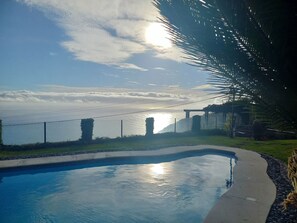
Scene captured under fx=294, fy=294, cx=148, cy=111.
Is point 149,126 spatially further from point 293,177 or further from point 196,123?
point 293,177

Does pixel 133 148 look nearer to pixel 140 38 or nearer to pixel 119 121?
pixel 119 121

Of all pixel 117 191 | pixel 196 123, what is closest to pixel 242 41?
pixel 117 191

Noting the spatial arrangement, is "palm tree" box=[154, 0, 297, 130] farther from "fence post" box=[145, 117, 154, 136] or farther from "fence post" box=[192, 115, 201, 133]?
"fence post" box=[192, 115, 201, 133]

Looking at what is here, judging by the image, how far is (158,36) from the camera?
2193 millimetres

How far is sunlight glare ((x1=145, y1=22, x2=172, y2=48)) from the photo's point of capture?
6.89 feet

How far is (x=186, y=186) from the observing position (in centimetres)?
1128

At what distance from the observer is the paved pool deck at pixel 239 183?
6559mm

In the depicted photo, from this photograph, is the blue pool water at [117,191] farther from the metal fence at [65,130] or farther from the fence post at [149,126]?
the fence post at [149,126]

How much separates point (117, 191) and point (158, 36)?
29.9ft

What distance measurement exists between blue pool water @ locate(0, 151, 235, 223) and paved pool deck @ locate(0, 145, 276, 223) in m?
0.45

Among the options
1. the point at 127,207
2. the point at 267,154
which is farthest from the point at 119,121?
the point at 127,207

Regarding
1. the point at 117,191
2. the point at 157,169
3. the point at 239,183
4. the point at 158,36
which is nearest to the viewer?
the point at 158,36

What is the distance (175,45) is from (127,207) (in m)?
7.81

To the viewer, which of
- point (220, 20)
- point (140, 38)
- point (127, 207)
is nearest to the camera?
point (220, 20)
